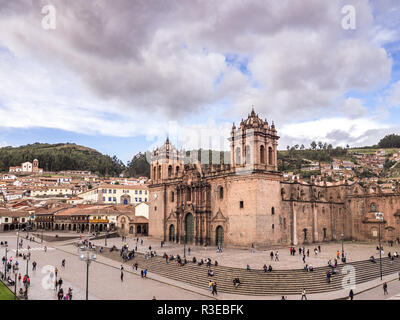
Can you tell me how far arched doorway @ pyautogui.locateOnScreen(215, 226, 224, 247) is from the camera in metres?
44.3

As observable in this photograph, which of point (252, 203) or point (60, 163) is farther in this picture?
point (60, 163)

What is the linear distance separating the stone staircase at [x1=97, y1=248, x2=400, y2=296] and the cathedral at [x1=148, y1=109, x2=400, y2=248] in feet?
23.5

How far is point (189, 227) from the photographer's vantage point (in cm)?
4978

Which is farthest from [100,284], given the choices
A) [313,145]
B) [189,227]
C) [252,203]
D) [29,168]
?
[313,145]

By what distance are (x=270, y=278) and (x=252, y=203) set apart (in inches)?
529

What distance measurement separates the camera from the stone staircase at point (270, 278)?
87.6 ft

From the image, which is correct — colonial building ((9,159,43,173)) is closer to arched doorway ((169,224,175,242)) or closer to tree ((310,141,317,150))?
tree ((310,141,317,150))

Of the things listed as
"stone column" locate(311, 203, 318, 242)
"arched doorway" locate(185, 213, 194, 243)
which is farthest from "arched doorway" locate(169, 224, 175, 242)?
"stone column" locate(311, 203, 318, 242)

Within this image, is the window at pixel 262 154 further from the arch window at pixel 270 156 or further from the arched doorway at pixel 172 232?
the arched doorway at pixel 172 232

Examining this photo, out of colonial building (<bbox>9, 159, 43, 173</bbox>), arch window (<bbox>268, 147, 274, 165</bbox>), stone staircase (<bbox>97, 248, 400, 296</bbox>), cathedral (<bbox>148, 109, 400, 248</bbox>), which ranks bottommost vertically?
stone staircase (<bbox>97, 248, 400, 296</bbox>)

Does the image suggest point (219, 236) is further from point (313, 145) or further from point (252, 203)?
point (313, 145)

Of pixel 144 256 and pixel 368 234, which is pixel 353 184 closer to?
pixel 368 234

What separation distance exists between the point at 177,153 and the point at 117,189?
44.9 metres
